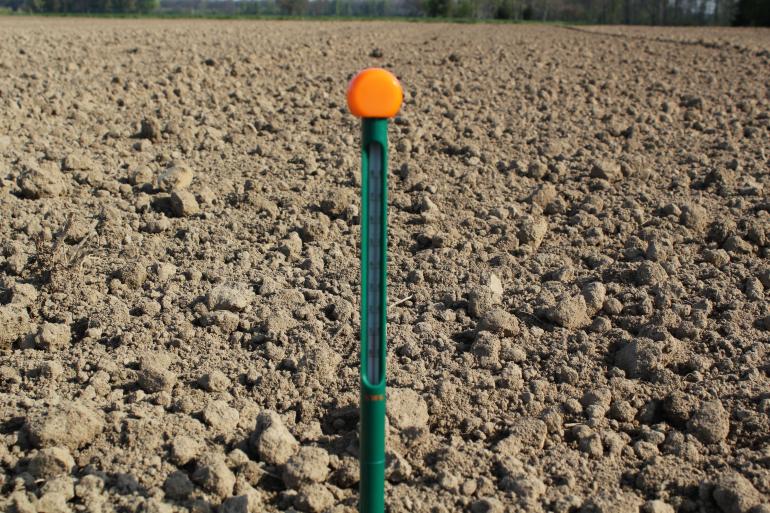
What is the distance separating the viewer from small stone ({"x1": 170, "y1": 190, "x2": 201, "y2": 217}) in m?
4.79

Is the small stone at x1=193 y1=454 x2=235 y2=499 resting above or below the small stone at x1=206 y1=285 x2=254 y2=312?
below

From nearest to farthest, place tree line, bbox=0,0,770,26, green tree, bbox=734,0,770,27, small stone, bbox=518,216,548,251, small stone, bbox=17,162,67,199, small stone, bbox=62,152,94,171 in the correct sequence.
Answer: small stone, bbox=518,216,548,251 < small stone, bbox=17,162,67,199 < small stone, bbox=62,152,94,171 < green tree, bbox=734,0,770,27 < tree line, bbox=0,0,770,26

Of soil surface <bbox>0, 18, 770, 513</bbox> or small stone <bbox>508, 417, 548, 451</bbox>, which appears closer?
soil surface <bbox>0, 18, 770, 513</bbox>

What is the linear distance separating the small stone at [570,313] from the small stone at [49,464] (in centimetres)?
215

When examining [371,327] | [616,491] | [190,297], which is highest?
[371,327]

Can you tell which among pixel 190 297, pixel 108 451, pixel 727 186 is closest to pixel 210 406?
pixel 108 451

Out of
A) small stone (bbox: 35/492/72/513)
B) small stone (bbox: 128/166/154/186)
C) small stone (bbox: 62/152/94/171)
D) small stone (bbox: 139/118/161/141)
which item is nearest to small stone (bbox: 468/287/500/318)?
small stone (bbox: 35/492/72/513)

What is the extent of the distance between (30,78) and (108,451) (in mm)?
5981

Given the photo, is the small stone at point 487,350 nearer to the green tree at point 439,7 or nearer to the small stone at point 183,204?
the small stone at point 183,204

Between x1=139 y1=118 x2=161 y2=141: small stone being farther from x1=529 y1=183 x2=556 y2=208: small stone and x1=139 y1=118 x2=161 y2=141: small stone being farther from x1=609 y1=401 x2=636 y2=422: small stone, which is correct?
x1=609 y1=401 x2=636 y2=422: small stone

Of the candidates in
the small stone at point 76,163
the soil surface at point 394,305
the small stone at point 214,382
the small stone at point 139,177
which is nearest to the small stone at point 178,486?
the soil surface at point 394,305

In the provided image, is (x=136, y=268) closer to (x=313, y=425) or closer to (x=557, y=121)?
(x=313, y=425)

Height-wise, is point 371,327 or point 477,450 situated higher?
point 371,327

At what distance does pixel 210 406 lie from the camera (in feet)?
9.91
